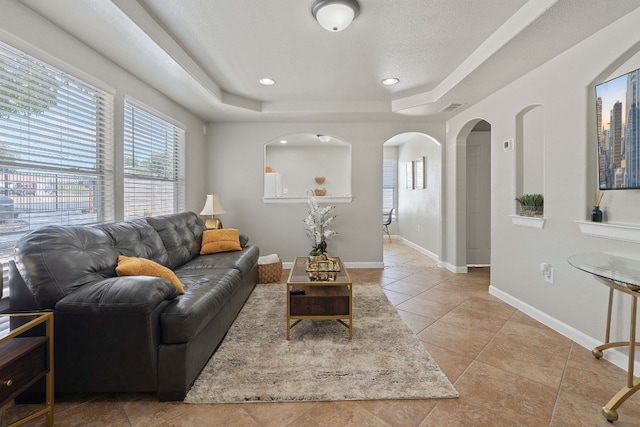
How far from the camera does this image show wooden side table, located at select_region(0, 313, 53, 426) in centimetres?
123

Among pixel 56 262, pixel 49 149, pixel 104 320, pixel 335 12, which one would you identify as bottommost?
pixel 104 320

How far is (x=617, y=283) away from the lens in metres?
1.73

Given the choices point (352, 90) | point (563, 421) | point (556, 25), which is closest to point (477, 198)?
point (352, 90)

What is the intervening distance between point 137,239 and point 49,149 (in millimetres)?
894

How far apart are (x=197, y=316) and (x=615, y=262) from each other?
2649 millimetres

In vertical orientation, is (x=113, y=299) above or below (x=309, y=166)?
below

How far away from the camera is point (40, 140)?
6.69ft

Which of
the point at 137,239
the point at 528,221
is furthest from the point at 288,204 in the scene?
the point at 528,221

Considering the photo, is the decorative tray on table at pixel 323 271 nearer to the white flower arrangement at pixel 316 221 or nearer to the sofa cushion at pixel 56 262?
the white flower arrangement at pixel 316 221

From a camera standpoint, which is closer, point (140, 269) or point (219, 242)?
point (140, 269)

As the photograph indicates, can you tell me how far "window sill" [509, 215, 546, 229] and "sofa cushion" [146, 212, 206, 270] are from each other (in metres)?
3.56

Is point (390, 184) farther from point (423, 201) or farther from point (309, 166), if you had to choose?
point (309, 166)

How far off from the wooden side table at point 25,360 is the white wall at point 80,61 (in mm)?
1535

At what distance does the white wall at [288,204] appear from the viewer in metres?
4.62
